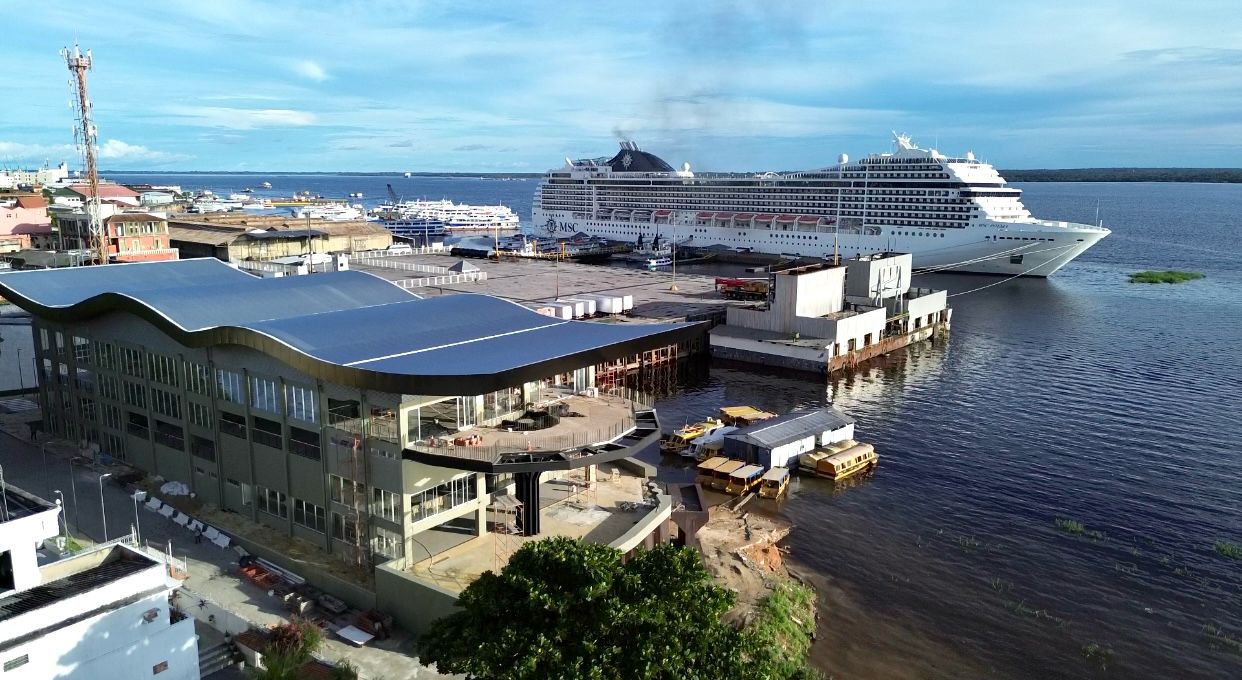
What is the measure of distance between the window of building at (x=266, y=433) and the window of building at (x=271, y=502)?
1.58 m

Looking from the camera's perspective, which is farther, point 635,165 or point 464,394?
point 635,165

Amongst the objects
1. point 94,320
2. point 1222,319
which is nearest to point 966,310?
point 1222,319

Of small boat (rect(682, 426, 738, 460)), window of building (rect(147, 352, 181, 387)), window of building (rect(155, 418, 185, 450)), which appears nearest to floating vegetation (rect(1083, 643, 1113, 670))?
small boat (rect(682, 426, 738, 460))

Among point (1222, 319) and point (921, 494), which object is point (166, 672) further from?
point (1222, 319)

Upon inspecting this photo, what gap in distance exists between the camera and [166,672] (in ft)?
59.1

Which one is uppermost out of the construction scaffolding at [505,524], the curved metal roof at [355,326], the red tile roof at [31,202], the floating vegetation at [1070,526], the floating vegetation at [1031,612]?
the red tile roof at [31,202]

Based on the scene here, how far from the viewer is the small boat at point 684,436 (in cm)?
4109

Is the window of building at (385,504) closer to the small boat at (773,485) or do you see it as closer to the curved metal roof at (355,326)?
the curved metal roof at (355,326)

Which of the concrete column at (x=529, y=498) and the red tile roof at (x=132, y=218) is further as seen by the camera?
the red tile roof at (x=132, y=218)

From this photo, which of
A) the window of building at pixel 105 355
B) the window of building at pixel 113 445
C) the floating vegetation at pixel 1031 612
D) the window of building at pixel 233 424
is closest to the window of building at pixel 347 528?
the window of building at pixel 233 424

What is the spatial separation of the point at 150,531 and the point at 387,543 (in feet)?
29.1

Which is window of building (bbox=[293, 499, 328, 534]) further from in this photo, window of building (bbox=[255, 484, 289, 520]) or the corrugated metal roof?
the corrugated metal roof

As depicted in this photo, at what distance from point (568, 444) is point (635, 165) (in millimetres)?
119727

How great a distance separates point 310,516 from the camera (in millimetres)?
25828
